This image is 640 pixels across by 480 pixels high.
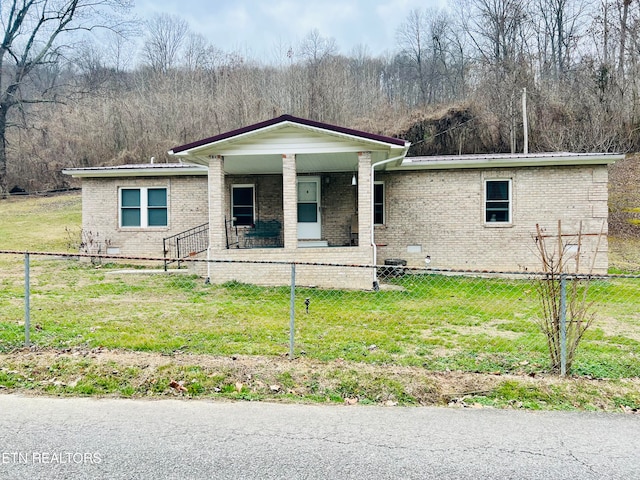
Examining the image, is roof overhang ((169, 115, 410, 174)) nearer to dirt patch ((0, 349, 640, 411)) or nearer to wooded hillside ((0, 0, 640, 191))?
dirt patch ((0, 349, 640, 411))

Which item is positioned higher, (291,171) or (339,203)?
(291,171)

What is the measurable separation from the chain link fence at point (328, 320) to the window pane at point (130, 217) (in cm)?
306

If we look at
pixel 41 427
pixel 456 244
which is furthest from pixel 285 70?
pixel 41 427

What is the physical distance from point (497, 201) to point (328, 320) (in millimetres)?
8145

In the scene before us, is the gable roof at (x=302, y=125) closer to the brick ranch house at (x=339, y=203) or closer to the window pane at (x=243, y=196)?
the brick ranch house at (x=339, y=203)

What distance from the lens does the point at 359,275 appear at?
1044 centimetres

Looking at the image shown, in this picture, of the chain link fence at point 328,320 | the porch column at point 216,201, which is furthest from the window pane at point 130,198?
the porch column at point 216,201

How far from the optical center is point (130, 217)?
14367 mm

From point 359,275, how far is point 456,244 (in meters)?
4.15

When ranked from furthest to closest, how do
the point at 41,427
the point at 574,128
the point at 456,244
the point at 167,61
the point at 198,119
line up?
the point at 167,61
the point at 198,119
the point at 574,128
the point at 456,244
the point at 41,427

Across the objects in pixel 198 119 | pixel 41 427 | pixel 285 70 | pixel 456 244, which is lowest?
pixel 41 427

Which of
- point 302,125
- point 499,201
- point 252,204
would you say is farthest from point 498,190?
point 252,204

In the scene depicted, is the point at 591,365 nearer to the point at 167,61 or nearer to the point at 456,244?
the point at 456,244

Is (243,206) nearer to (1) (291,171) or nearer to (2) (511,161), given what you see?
(1) (291,171)
